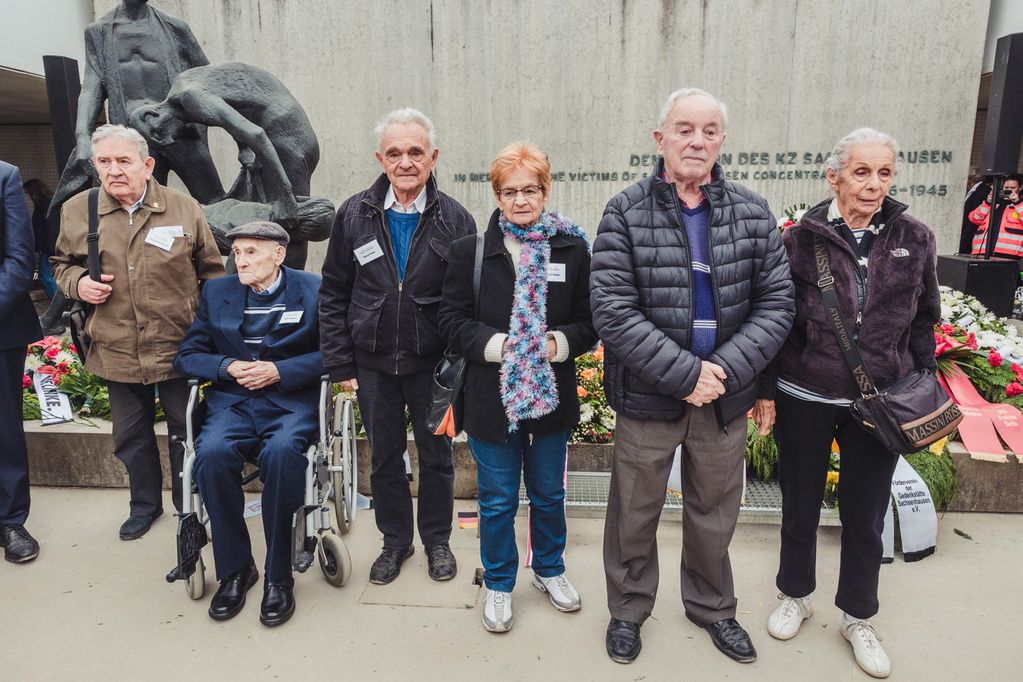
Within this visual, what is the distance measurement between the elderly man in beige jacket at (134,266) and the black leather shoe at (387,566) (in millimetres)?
1161

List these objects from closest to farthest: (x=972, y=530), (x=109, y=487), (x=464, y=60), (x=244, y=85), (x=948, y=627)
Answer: (x=948, y=627)
(x=972, y=530)
(x=109, y=487)
(x=244, y=85)
(x=464, y=60)

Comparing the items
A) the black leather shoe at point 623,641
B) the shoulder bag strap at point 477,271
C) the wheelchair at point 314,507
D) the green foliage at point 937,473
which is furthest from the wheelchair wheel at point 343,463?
the green foliage at point 937,473

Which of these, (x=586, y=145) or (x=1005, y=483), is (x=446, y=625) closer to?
(x=1005, y=483)

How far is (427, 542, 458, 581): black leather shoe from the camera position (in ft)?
8.80

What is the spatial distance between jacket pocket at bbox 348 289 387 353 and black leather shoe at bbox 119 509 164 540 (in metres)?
1.48

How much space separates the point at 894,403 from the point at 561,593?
1283mm

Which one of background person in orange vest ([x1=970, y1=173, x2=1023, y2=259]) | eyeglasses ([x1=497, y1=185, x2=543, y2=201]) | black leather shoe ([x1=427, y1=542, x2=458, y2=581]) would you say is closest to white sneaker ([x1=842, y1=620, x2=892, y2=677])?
black leather shoe ([x1=427, y1=542, x2=458, y2=581])

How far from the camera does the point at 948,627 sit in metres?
2.38

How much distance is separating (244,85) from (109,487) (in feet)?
7.79

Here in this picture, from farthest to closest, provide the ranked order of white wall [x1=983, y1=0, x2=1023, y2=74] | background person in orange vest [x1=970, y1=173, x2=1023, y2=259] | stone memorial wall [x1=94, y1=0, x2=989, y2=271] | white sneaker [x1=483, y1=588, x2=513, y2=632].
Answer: background person in orange vest [x1=970, y1=173, x2=1023, y2=259] → white wall [x1=983, y1=0, x2=1023, y2=74] → stone memorial wall [x1=94, y1=0, x2=989, y2=271] → white sneaker [x1=483, y1=588, x2=513, y2=632]

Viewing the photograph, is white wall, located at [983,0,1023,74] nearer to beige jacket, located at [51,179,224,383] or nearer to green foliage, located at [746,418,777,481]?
green foliage, located at [746,418,777,481]

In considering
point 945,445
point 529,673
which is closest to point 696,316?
point 529,673

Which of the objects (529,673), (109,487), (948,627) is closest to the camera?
(529,673)

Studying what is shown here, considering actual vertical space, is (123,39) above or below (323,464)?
above
